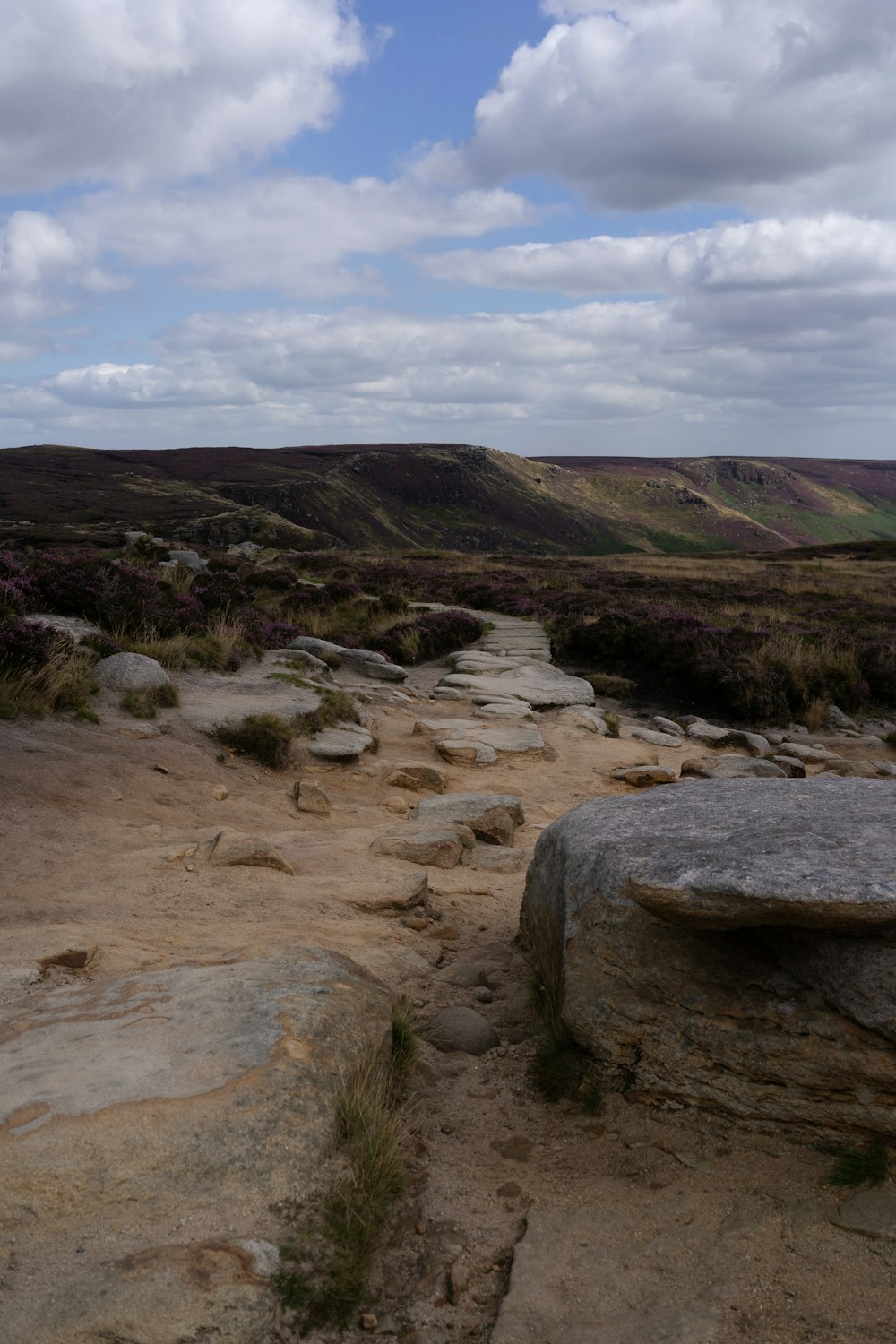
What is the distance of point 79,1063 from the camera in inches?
144

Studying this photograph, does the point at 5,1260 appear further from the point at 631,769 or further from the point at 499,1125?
the point at 631,769

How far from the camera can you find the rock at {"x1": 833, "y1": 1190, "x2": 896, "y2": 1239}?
326 cm

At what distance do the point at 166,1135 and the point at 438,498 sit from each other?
96.1 metres

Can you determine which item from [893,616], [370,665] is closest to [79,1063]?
[370,665]

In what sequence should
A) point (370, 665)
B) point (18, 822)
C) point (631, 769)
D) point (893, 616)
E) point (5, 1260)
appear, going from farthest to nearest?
point (893, 616) < point (370, 665) < point (631, 769) < point (18, 822) < point (5, 1260)

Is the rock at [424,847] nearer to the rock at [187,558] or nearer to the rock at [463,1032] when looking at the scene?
the rock at [463,1032]

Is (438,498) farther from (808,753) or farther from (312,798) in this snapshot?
(312,798)

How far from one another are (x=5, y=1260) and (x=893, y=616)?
91.3 feet

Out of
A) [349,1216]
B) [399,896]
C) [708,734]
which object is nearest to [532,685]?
[708,734]

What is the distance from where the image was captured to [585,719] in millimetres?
13906

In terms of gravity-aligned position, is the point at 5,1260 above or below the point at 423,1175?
above

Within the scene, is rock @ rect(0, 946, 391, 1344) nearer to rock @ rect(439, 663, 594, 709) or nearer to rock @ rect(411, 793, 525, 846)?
rock @ rect(411, 793, 525, 846)

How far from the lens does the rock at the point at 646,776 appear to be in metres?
10.9

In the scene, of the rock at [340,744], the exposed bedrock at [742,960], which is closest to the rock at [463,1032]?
the exposed bedrock at [742,960]
